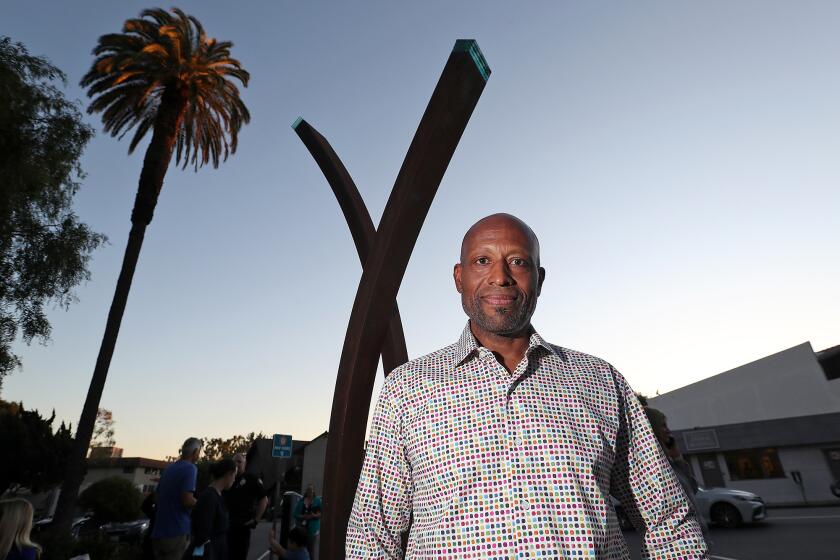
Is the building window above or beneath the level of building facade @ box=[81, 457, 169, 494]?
beneath

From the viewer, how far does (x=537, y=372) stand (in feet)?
5.50

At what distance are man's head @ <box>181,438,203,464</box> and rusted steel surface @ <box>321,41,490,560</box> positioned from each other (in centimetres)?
292

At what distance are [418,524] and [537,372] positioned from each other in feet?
2.11

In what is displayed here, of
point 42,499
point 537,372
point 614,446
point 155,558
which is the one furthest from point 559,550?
point 42,499

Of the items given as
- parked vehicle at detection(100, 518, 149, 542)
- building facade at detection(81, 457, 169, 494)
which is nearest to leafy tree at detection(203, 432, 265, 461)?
building facade at detection(81, 457, 169, 494)

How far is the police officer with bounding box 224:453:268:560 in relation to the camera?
236 inches

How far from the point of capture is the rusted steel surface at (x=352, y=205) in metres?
4.76

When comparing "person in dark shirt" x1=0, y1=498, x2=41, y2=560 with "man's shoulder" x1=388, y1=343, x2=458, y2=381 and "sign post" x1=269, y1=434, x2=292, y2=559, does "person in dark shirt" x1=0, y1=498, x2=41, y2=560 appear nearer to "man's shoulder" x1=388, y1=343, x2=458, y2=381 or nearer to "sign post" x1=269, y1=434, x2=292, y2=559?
"man's shoulder" x1=388, y1=343, x2=458, y2=381

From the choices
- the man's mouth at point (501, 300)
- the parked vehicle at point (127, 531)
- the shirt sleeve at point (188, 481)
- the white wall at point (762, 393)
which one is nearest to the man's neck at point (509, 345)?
the man's mouth at point (501, 300)

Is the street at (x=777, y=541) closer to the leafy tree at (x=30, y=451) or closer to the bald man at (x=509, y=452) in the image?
the bald man at (x=509, y=452)

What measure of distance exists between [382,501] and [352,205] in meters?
3.73

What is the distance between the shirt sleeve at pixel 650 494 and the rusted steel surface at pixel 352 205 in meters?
3.13

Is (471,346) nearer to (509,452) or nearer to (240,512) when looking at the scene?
(509,452)

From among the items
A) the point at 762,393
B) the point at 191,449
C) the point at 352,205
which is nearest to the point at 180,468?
the point at 191,449
